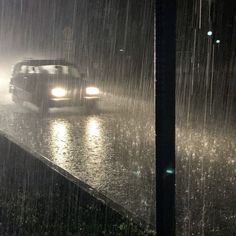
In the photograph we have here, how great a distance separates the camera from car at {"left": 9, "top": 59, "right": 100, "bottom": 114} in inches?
543

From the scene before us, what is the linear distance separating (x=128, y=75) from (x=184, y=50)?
4.16 m

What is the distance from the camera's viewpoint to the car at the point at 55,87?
1380 cm

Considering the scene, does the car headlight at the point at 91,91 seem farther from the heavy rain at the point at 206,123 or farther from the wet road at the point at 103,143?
the heavy rain at the point at 206,123

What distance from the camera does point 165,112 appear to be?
7.56 feet

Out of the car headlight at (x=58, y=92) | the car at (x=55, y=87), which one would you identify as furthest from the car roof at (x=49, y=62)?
the car headlight at (x=58, y=92)

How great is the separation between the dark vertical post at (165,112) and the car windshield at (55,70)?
12.4 m

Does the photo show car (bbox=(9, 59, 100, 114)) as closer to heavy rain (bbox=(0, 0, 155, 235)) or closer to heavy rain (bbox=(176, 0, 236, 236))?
heavy rain (bbox=(0, 0, 155, 235))

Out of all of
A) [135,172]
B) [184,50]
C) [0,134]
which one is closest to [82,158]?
[135,172]

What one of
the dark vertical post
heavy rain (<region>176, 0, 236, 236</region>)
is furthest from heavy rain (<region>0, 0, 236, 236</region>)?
the dark vertical post

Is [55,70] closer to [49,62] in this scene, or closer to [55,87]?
[49,62]

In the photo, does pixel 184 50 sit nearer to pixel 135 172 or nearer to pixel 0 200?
pixel 135 172

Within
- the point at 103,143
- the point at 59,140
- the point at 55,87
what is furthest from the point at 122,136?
the point at 55,87

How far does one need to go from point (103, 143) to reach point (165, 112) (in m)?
7.23

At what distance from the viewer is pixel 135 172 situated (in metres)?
7.12
